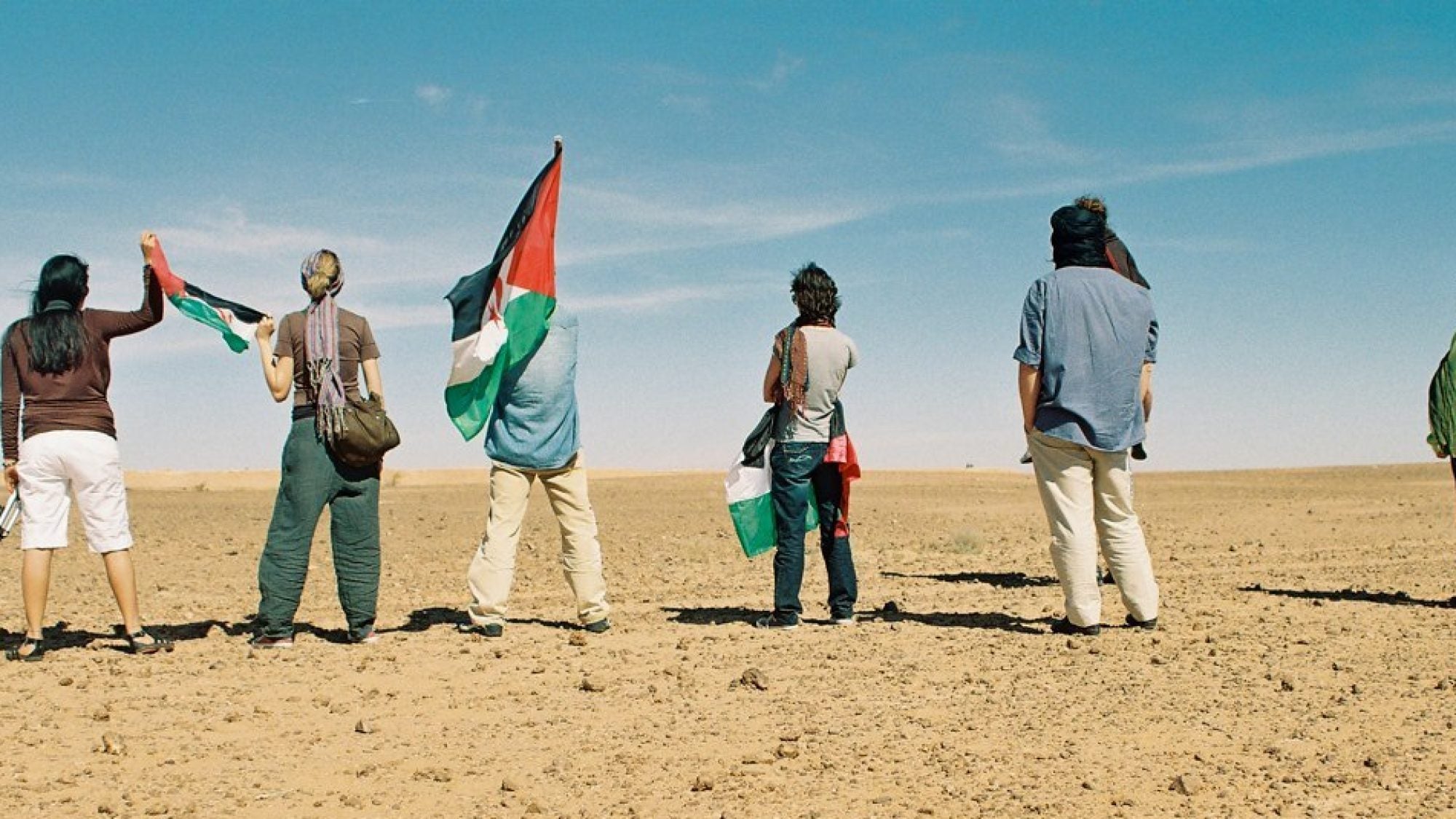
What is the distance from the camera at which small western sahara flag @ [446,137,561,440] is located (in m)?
8.42

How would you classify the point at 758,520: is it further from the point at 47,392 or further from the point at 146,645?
the point at 47,392

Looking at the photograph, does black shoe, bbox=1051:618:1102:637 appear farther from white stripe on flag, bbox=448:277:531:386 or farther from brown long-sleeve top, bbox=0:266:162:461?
brown long-sleeve top, bbox=0:266:162:461

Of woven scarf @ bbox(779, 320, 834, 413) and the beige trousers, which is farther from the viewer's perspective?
the beige trousers

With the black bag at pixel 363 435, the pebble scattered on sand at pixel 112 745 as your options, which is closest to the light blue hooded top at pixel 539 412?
the black bag at pixel 363 435

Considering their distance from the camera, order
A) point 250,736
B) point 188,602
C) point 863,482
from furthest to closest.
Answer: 1. point 863,482
2. point 188,602
3. point 250,736

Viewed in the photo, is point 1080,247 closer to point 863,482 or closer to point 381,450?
point 381,450

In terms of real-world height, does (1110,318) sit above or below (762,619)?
above

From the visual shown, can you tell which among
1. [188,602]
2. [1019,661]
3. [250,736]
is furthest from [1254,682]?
[188,602]

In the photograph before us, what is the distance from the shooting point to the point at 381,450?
8008 mm

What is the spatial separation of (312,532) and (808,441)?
308 centimetres

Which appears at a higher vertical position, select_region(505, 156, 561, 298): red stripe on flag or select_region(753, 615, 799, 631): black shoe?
select_region(505, 156, 561, 298): red stripe on flag

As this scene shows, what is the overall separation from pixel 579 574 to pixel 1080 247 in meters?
3.73

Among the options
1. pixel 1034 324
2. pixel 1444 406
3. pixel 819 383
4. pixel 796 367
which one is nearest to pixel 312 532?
pixel 796 367

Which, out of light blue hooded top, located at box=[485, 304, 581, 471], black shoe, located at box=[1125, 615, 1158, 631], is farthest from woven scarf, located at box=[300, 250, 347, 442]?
black shoe, located at box=[1125, 615, 1158, 631]
